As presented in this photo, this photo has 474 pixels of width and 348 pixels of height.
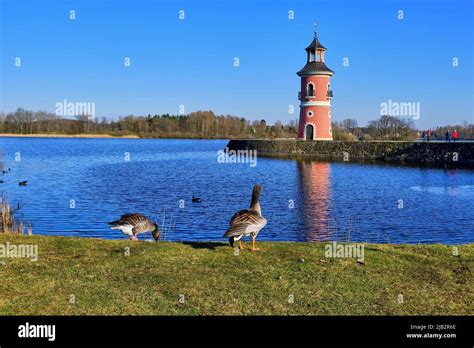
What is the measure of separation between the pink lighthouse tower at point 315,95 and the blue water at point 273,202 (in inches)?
853

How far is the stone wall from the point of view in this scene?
208 feet

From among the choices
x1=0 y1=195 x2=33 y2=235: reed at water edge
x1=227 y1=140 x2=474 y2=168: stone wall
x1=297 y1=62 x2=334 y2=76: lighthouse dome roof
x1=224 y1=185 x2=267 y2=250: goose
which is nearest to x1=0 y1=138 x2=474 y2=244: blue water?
x1=0 y1=195 x2=33 y2=235: reed at water edge

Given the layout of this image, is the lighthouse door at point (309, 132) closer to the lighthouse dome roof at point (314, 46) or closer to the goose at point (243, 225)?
the lighthouse dome roof at point (314, 46)

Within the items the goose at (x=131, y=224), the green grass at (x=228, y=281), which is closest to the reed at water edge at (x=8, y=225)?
the goose at (x=131, y=224)

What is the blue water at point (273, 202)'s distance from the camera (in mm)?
22078

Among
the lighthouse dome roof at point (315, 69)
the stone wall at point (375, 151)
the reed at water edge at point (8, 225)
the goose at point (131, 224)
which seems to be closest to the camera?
the goose at point (131, 224)

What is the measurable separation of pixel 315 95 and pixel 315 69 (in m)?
3.82

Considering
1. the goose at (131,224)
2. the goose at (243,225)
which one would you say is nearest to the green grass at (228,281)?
the goose at (243,225)

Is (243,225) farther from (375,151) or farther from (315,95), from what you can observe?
(375,151)

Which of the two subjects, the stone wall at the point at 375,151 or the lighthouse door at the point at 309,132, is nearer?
the stone wall at the point at 375,151

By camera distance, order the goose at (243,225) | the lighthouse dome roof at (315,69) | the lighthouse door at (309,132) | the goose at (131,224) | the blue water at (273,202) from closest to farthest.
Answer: the goose at (243,225) → the goose at (131,224) → the blue water at (273,202) → the lighthouse dome roof at (315,69) → the lighthouse door at (309,132)

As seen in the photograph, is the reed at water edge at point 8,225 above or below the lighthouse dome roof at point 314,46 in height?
below

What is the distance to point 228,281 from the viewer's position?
8.82 m

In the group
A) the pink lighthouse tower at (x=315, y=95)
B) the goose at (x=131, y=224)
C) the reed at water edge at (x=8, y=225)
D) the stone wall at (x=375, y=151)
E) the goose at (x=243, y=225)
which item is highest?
the pink lighthouse tower at (x=315, y=95)
